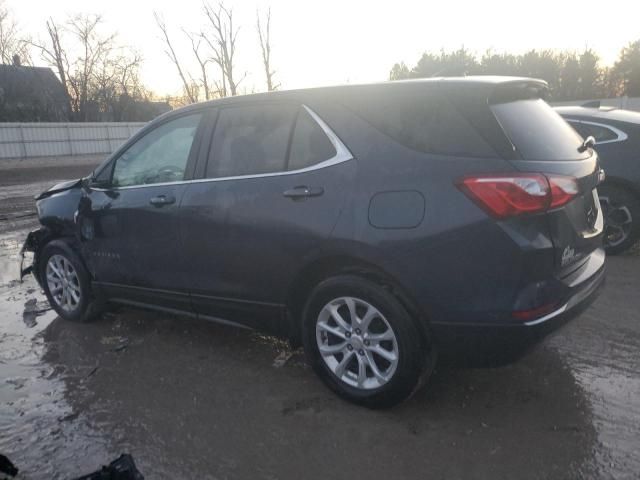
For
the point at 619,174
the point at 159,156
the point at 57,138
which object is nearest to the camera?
the point at 159,156

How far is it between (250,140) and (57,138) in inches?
1186

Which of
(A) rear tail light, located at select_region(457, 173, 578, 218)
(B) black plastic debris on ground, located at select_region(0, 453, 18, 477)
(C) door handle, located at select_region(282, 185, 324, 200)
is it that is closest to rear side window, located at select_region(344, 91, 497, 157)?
(A) rear tail light, located at select_region(457, 173, 578, 218)

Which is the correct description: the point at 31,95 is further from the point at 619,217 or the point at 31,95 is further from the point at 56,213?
the point at 619,217

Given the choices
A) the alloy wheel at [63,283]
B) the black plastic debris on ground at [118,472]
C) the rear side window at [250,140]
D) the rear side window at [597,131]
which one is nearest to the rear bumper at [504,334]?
the rear side window at [250,140]

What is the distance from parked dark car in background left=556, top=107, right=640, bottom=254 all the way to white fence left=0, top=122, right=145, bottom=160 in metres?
24.0

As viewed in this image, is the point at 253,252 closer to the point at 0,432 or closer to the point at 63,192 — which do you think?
the point at 0,432

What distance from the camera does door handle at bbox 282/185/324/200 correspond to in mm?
3061

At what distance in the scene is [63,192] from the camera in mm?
4797

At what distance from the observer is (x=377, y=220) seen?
2.84 meters


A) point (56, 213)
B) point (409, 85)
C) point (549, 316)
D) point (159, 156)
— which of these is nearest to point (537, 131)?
point (409, 85)

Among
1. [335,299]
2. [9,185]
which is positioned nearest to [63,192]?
[335,299]

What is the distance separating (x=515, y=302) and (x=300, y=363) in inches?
67.2

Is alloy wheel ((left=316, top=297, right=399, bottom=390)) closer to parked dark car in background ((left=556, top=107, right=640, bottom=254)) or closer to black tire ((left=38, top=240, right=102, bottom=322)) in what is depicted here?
black tire ((left=38, top=240, right=102, bottom=322))

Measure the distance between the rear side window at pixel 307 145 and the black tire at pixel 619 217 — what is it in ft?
13.8
